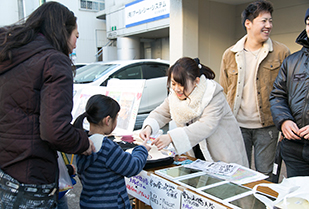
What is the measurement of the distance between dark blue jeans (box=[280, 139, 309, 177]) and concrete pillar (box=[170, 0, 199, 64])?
2423 millimetres

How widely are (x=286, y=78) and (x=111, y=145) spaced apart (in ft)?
4.77

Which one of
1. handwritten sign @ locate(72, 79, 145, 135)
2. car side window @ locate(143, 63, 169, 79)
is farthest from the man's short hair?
car side window @ locate(143, 63, 169, 79)

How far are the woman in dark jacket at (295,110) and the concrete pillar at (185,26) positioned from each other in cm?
211

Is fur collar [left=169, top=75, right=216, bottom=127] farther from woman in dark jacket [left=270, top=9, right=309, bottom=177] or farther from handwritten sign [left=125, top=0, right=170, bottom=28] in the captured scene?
handwritten sign [left=125, top=0, right=170, bottom=28]

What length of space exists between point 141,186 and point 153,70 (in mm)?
4610

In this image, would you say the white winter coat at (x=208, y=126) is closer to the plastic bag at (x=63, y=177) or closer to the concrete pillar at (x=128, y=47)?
the plastic bag at (x=63, y=177)

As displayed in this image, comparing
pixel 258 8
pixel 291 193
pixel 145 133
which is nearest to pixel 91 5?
pixel 258 8

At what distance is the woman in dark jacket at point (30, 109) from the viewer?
3.91ft

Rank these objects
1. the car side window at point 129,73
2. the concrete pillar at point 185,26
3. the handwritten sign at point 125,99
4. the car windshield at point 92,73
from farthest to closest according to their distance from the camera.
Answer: the car side window at point 129,73
the car windshield at point 92,73
the concrete pillar at point 185,26
the handwritten sign at point 125,99

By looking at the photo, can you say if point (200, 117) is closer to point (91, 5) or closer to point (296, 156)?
point (296, 156)

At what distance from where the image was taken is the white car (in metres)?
5.69

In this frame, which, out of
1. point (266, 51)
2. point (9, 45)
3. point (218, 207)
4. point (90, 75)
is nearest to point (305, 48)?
point (266, 51)

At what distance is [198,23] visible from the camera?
4.08 meters

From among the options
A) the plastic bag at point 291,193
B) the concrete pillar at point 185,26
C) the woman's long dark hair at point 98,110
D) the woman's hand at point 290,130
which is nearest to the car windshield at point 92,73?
the concrete pillar at point 185,26
